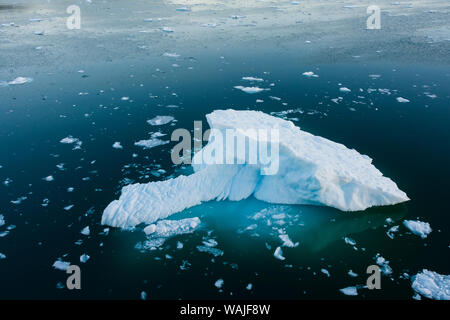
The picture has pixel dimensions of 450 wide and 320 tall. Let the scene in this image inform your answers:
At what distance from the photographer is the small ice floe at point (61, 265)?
318cm

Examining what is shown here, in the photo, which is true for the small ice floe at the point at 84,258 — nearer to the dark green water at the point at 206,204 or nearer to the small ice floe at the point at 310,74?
the dark green water at the point at 206,204

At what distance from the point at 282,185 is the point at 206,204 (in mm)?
937

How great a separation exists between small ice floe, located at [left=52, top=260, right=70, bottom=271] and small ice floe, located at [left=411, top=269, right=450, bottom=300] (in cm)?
323

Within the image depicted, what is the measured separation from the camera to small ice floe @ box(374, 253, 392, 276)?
3098 mm

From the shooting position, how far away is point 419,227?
3514 millimetres

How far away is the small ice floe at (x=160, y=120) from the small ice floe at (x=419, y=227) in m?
3.84

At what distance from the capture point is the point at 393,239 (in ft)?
11.2

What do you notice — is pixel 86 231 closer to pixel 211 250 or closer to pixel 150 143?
pixel 211 250

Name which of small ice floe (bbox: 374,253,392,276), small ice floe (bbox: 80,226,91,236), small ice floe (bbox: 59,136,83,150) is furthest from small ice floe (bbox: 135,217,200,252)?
small ice floe (bbox: 59,136,83,150)

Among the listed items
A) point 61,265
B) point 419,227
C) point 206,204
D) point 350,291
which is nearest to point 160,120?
point 206,204

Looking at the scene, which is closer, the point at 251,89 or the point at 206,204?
the point at 206,204
